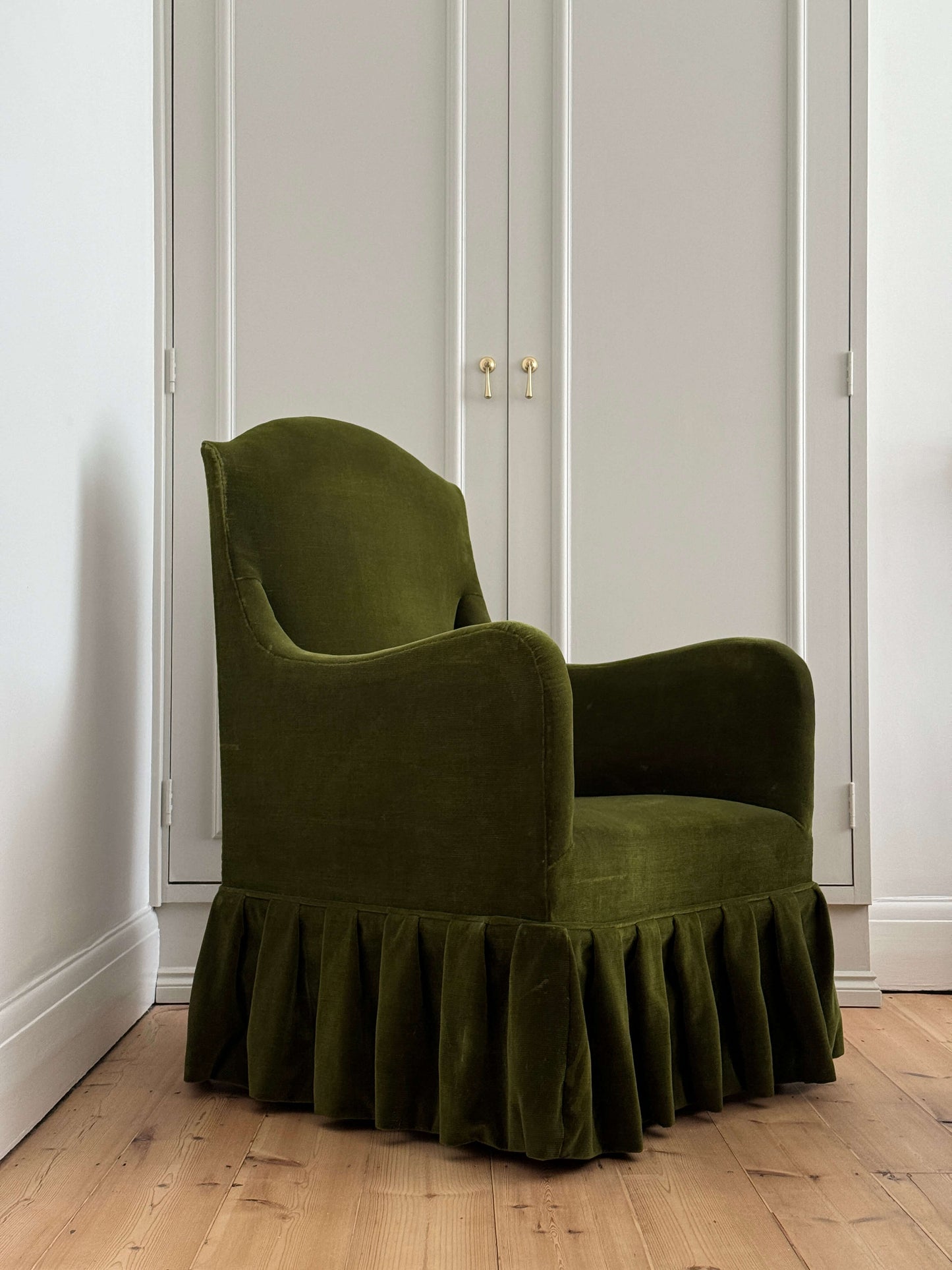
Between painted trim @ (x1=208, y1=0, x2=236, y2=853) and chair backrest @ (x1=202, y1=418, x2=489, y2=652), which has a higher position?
painted trim @ (x1=208, y1=0, x2=236, y2=853)

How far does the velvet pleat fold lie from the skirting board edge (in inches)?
21.6

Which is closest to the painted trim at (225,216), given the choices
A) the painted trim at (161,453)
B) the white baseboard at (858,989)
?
the painted trim at (161,453)

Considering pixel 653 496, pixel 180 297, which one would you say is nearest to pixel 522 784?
pixel 653 496

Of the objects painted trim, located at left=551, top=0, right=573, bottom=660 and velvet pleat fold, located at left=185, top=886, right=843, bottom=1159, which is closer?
velvet pleat fold, located at left=185, top=886, right=843, bottom=1159

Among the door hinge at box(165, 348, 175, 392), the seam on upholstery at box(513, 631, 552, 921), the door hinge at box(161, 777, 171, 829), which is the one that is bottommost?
the door hinge at box(161, 777, 171, 829)

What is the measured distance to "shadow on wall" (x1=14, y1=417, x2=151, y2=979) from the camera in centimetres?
162

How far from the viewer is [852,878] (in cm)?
223

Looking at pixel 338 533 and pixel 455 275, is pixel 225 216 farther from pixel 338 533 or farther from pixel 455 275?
pixel 338 533

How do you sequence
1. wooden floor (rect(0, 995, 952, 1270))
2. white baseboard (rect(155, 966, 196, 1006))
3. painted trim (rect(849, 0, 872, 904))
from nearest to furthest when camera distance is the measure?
wooden floor (rect(0, 995, 952, 1270)) < white baseboard (rect(155, 966, 196, 1006)) < painted trim (rect(849, 0, 872, 904))

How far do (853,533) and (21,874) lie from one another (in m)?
1.75

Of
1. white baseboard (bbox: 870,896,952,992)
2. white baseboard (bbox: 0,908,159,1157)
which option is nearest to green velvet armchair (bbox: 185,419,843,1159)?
white baseboard (bbox: 0,908,159,1157)

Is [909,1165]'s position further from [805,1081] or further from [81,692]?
[81,692]

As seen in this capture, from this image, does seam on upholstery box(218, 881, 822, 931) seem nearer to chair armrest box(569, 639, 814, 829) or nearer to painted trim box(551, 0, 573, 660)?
chair armrest box(569, 639, 814, 829)

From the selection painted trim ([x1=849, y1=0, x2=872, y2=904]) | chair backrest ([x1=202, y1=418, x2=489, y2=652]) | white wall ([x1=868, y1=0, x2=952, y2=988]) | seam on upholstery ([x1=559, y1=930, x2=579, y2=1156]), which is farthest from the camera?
white wall ([x1=868, y1=0, x2=952, y2=988])
